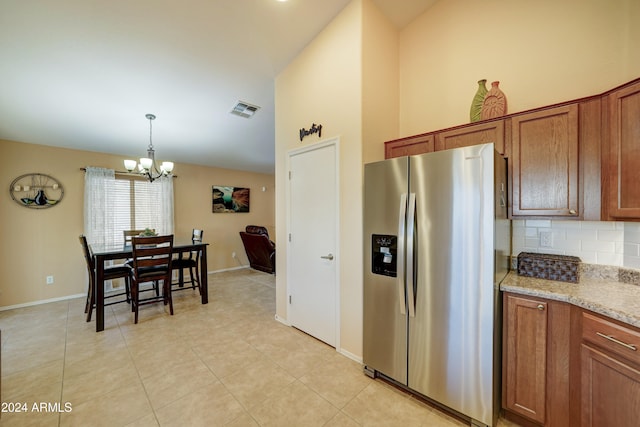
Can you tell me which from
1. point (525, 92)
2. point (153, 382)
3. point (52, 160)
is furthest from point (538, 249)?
point (52, 160)

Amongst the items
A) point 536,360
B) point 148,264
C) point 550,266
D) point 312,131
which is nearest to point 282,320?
point 148,264

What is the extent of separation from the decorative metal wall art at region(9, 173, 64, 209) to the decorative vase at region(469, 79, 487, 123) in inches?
232

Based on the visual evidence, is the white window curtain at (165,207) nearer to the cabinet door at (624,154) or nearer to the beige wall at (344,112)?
the beige wall at (344,112)

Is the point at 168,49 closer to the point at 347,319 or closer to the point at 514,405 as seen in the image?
the point at 347,319

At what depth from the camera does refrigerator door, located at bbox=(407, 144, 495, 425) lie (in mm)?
1425

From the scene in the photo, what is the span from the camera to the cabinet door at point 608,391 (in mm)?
1104

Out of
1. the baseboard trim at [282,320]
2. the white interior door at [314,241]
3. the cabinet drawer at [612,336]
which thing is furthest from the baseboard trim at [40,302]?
the cabinet drawer at [612,336]

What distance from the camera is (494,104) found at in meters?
1.89

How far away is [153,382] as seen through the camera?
193cm

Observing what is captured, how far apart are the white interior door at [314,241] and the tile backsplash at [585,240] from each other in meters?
1.54

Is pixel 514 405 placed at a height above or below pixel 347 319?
below

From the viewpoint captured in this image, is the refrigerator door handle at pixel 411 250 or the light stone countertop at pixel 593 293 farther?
the refrigerator door handle at pixel 411 250

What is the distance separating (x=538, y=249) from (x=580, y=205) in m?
0.48

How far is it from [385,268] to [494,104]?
1.53m
